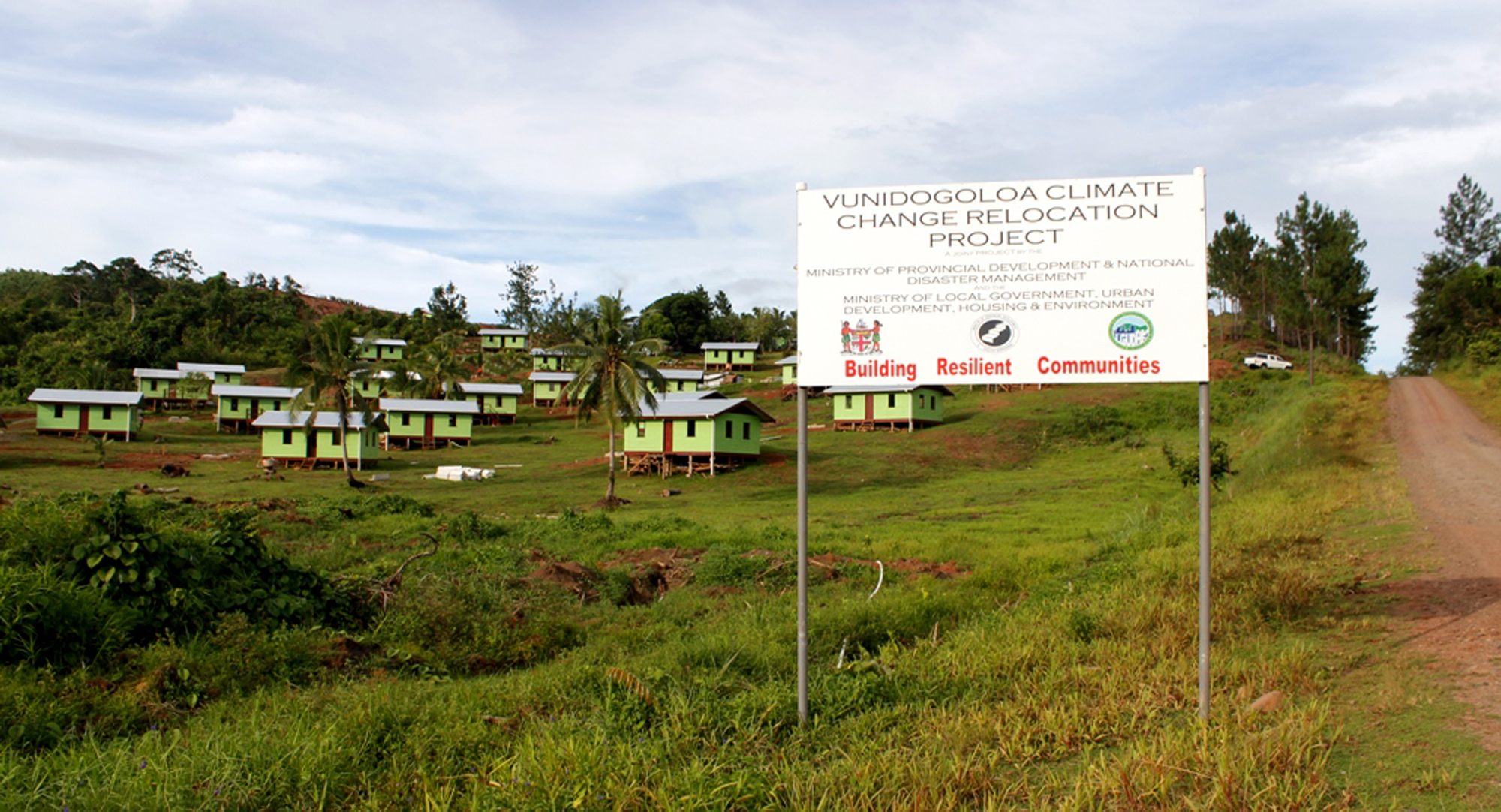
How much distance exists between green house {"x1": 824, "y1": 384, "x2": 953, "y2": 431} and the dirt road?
2839cm

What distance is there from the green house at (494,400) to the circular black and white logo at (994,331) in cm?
6570

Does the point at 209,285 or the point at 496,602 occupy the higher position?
the point at 209,285

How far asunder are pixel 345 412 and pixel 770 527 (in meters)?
27.8

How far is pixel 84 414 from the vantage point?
5659 centimetres

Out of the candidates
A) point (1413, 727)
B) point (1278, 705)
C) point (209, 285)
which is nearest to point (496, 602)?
point (1278, 705)

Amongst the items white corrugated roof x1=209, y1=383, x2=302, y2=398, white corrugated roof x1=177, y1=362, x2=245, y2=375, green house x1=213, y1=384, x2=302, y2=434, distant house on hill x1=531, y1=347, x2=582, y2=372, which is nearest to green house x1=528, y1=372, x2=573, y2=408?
distant house on hill x1=531, y1=347, x2=582, y2=372

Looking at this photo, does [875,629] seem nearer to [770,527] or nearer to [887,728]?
[887,728]

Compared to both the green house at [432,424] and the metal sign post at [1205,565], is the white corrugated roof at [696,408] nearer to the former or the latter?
the green house at [432,424]

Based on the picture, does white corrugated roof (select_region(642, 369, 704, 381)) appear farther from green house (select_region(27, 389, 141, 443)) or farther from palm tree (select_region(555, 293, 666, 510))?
palm tree (select_region(555, 293, 666, 510))

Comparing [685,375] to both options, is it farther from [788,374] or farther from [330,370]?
[330,370]

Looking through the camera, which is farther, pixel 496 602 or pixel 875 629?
pixel 496 602

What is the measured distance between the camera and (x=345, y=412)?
42969 mm

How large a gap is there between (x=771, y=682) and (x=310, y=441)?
4913 cm

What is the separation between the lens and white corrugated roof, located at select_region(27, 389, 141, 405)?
55562 millimetres
